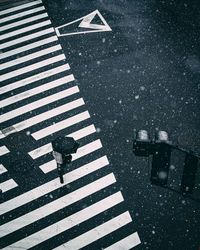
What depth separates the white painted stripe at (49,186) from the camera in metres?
7.23

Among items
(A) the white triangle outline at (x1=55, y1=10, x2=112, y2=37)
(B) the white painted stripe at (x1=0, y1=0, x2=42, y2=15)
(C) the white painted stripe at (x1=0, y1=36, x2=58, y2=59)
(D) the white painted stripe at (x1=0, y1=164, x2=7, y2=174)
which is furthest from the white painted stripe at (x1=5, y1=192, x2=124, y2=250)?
(B) the white painted stripe at (x1=0, y1=0, x2=42, y2=15)

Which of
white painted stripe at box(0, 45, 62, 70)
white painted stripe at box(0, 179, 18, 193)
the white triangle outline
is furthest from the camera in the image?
the white triangle outline

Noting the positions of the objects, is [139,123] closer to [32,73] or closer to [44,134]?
[44,134]

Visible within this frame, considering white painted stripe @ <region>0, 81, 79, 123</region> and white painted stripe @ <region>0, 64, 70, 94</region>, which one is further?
white painted stripe @ <region>0, 64, 70, 94</region>

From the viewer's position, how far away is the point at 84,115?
947cm

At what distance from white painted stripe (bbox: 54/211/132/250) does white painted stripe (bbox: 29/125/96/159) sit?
2911mm

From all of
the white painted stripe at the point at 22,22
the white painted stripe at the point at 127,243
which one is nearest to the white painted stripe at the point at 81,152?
the white painted stripe at the point at 127,243

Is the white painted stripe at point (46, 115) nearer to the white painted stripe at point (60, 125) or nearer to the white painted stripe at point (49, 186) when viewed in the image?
the white painted stripe at point (60, 125)

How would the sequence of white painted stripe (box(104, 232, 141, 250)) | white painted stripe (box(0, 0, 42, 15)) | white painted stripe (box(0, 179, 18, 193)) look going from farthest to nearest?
white painted stripe (box(0, 0, 42, 15))
white painted stripe (box(0, 179, 18, 193))
white painted stripe (box(104, 232, 141, 250))

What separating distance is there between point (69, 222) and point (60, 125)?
3474mm

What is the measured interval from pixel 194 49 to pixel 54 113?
7150mm

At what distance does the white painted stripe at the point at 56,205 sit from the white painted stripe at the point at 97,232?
96 centimetres

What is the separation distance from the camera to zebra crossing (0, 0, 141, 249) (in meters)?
6.72

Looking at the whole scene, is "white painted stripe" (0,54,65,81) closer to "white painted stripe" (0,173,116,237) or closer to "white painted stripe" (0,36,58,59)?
"white painted stripe" (0,36,58,59)
